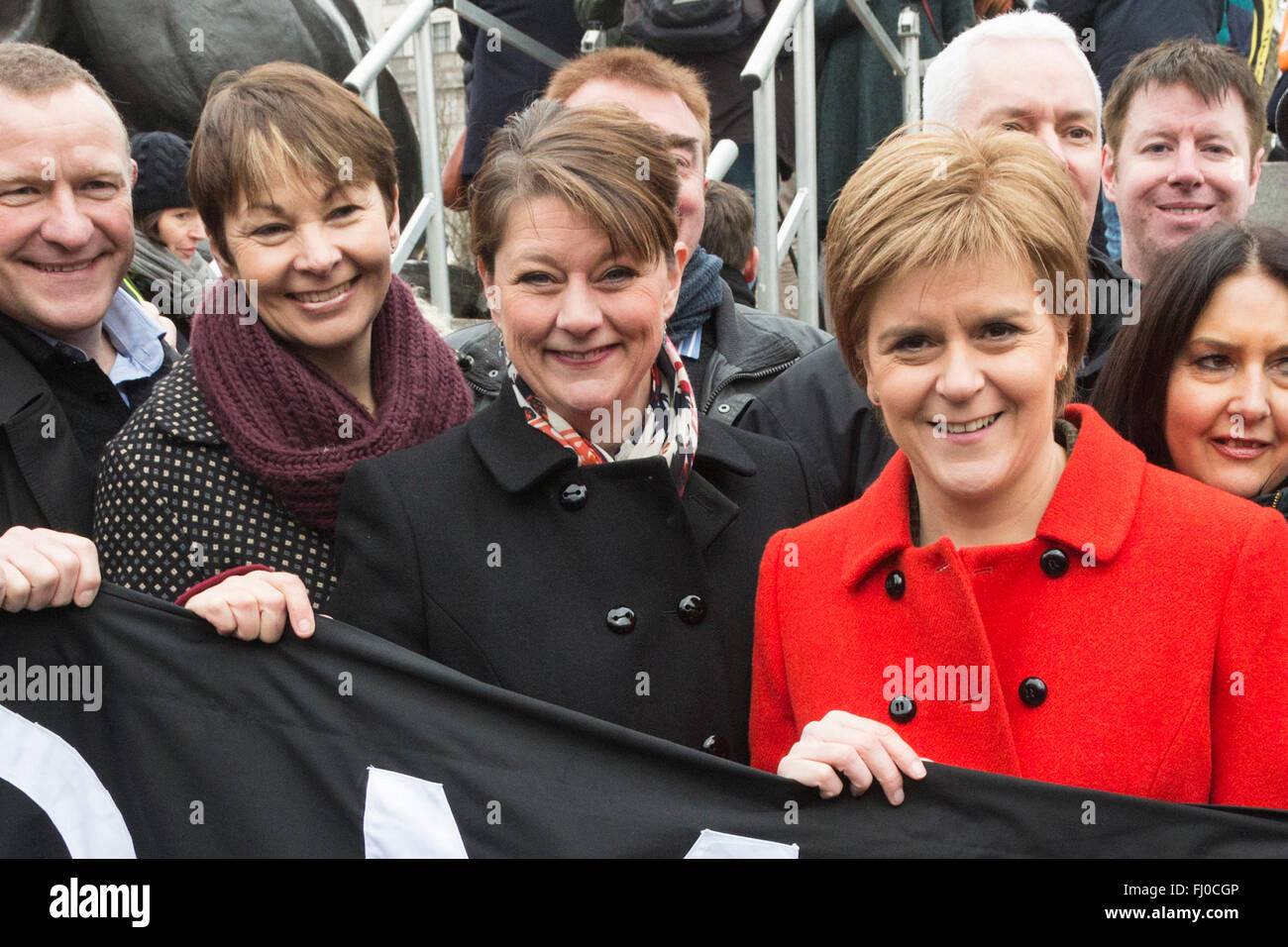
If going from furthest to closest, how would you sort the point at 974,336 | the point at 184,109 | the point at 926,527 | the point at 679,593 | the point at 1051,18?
the point at 184,109 → the point at 1051,18 → the point at 679,593 → the point at 926,527 → the point at 974,336

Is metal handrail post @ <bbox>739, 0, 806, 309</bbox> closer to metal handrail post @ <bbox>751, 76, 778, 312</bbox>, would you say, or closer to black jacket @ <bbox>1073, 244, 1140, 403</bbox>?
metal handrail post @ <bbox>751, 76, 778, 312</bbox>

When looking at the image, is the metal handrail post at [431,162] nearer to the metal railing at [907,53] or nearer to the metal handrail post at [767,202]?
the metal handrail post at [767,202]

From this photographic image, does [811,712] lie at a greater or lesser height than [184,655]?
lesser

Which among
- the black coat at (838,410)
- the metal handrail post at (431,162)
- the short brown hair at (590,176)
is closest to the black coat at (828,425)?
the black coat at (838,410)

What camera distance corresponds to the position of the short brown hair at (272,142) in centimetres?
317

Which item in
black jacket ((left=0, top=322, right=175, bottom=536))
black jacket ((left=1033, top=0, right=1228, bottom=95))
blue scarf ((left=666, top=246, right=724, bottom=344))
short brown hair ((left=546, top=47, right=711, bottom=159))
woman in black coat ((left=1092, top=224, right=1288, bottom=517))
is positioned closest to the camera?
woman in black coat ((left=1092, top=224, right=1288, bottom=517))

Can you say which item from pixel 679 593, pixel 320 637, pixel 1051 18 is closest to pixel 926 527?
pixel 679 593

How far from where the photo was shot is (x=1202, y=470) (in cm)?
292

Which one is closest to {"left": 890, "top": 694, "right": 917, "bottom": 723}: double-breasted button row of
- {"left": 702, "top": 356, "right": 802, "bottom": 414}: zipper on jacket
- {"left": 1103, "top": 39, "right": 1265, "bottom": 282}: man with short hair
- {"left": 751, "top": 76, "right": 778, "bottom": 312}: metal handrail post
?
{"left": 702, "top": 356, "right": 802, "bottom": 414}: zipper on jacket

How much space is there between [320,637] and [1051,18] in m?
2.61

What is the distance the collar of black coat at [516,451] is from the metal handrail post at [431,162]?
13.2ft

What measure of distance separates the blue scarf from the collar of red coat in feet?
4.87

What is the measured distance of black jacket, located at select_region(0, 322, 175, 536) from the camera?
314 centimetres
